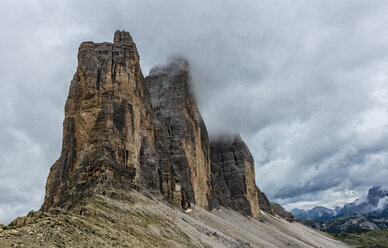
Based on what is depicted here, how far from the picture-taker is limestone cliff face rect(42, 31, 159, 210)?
43.9 m

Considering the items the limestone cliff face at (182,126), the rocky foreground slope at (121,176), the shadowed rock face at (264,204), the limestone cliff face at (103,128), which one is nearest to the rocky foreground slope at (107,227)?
the rocky foreground slope at (121,176)

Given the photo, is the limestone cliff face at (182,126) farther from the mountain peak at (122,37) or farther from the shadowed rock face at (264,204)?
the shadowed rock face at (264,204)

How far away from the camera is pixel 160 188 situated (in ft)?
186

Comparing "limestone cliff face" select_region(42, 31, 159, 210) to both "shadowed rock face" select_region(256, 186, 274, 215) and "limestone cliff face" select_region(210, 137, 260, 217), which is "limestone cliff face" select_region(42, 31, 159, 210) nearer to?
"limestone cliff face" select_region(210, 137, 260, 217)

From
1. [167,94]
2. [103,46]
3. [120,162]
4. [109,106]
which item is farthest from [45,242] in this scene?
[167,94]

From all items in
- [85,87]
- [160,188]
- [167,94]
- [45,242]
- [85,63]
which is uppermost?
[167,94]

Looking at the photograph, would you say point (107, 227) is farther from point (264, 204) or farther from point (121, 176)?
→ point (264, 204)

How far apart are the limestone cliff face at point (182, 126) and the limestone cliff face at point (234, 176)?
42.7 ft

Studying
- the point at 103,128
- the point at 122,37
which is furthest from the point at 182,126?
the point at 103,128

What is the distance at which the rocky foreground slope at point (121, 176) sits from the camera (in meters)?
22.3

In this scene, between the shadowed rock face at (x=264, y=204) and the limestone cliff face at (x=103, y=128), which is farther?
the shadowed rock face at (x=264, y=204)

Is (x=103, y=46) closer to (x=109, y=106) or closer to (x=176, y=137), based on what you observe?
(x=109, y=106)

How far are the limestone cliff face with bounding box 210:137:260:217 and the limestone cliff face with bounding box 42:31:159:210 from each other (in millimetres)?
47781

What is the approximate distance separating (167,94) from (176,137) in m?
14.2
